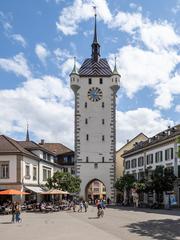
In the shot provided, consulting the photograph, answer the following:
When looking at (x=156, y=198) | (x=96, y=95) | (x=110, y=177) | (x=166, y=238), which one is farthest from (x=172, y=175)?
(x=166, y=238)

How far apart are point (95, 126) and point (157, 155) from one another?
18557 mm

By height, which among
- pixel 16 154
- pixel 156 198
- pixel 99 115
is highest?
pixel 99 115

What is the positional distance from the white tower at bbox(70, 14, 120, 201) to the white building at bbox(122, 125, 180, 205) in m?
4.71

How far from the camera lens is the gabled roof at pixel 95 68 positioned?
9040cm

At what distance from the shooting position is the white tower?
8481 centimetres

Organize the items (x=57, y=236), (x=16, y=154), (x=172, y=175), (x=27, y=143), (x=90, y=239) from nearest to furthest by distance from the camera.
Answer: (x=90, y=239) < (x=57, y=236) < (x=16, y=154) < (x=172, y=175) < (x=27, y=143)

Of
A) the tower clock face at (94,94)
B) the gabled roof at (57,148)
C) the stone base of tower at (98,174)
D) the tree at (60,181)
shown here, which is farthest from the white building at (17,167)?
the gabled roof at (57,148)

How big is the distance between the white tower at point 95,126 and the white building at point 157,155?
4711 mm

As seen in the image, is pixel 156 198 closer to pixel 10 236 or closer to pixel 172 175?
pixel 172 175

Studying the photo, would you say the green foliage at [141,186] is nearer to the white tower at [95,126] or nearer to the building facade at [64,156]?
the white tower at [95,126]

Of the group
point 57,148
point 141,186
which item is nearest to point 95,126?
point 57,148

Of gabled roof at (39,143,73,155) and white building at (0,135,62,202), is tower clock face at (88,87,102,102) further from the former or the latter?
white building at (0,135,62,202)

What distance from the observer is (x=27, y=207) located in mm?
52156

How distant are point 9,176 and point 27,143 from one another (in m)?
13.1
